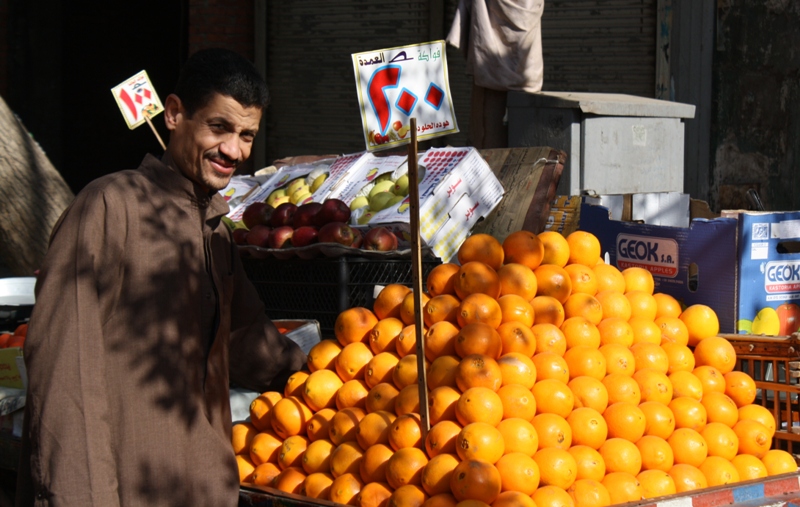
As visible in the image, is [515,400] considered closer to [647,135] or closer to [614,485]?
[614,485]

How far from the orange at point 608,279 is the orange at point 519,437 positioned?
0.85 meters

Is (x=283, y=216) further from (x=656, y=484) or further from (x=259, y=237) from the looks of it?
(x=656, y=484)

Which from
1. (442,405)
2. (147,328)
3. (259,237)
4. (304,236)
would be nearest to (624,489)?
(442,405)

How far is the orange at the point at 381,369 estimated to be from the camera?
9.71ft

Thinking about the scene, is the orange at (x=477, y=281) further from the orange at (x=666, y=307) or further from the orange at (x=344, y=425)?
the orange at (x=666, y=307)

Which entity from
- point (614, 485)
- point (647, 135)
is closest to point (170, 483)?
point (614, 485)

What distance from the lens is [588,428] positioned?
8.82 feet

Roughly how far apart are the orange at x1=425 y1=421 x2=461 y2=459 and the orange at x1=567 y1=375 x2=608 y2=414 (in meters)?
0.43

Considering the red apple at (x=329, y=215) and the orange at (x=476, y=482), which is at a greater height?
the red apple at (x=329, y=215)

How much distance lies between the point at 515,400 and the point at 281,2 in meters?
8.18

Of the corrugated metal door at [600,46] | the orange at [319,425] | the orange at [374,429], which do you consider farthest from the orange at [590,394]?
the corrugated metal door at [600,46]

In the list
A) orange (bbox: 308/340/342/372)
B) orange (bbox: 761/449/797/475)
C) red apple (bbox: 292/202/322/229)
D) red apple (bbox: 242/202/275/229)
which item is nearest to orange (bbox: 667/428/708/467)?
orange (bbox: 761/449/797/475)

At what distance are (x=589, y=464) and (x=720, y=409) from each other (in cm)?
60

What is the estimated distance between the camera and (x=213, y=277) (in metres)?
2.45
